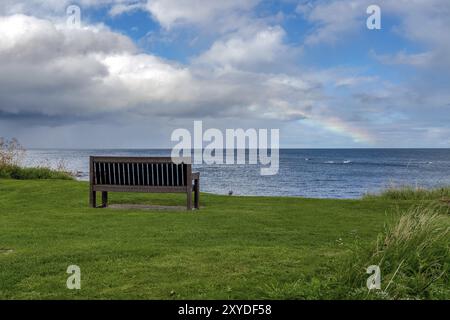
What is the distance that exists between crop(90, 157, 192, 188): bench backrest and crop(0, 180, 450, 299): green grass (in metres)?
0.85

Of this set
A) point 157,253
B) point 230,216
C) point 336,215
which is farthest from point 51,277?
point 336,215

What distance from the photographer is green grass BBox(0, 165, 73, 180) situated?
19.9 meters

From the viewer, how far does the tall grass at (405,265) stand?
452 centimetres

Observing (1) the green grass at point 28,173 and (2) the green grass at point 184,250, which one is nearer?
(2) the green grass at point 184,250

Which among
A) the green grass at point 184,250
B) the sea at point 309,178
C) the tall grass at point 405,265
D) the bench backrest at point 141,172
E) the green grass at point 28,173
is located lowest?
the sea at point 309,178

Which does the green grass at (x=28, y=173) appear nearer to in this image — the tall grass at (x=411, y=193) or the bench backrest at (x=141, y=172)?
the bench backrest at (x=141, y=172)

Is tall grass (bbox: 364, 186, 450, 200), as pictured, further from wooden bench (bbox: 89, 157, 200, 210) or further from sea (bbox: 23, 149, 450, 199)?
wooden bench (bbox: 89, 157, 200, 210)

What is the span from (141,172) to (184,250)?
193 inches

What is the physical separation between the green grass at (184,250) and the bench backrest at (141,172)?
0.85 m

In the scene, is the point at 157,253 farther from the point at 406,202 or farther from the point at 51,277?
the point at 406,202

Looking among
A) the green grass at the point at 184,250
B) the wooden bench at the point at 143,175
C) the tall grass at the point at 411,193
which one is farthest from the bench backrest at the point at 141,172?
the tall grass at the point at 411,193

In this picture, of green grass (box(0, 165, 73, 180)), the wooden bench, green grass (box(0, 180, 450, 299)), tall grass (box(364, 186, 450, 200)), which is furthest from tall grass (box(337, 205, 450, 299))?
green grass (box(0, 165, 73, 180))

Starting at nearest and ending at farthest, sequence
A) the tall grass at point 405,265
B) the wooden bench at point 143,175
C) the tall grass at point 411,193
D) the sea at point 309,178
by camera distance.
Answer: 1. the tall grass at point 405,265
2. the wooden bench at point 143,175
3. the tall grass at point 411,193
4. the sea at point 309,178
